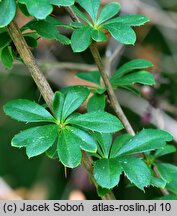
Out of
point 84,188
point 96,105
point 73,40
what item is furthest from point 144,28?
point 73,40

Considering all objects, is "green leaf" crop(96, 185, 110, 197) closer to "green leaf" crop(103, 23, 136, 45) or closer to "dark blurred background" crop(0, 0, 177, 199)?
"green leaf" crop(103, 23, 136, 45)

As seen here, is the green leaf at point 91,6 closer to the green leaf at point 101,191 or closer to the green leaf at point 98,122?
the green leaf at point 98,122

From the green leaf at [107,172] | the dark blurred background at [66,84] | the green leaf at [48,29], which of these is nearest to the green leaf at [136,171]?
the green leaf at [107,172]

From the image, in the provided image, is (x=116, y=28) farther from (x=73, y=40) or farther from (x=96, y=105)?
(x=96, y=105)

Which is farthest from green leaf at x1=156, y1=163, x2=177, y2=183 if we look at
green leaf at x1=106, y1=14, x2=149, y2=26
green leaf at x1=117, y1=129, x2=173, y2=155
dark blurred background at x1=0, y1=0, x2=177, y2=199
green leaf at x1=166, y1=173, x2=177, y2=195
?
dark blurred background at x1=0, y1=0, x2=177, y2=199

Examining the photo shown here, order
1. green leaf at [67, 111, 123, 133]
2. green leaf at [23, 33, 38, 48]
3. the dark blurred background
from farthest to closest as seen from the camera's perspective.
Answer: the dark blurred background < green leaf at [23, 33, 38, 48] < green leaf at [67, 111, 123, 133]
